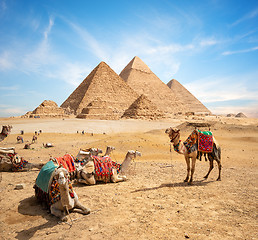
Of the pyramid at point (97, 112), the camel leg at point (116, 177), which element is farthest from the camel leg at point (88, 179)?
the pyramid at point (97, 112)

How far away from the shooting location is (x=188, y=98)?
378 feet

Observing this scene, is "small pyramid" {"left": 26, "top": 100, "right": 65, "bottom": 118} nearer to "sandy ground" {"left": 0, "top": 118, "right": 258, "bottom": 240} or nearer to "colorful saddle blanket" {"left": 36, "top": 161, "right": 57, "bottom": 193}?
"sandy ground" {"left": 0, "top": 118, "right": 258, "bottom": 240}

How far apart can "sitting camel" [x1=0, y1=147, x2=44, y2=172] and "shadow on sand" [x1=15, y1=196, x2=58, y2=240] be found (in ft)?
7.18

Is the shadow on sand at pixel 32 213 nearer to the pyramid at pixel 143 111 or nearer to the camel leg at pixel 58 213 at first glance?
the camel leg at pixel 58 213

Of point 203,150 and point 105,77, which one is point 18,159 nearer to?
point 203,150

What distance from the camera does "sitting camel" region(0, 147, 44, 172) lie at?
5334mm

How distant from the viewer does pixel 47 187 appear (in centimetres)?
297

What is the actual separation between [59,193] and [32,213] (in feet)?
2.14

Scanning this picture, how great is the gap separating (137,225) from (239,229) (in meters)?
1.47

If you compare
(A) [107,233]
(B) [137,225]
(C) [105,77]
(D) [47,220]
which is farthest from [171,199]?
(C) [105,77]

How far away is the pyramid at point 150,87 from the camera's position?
3564 inches

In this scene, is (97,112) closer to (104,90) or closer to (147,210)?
(104,90)

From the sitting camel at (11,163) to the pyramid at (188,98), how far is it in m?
109

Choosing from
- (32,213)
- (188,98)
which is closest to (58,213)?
(32,213)
